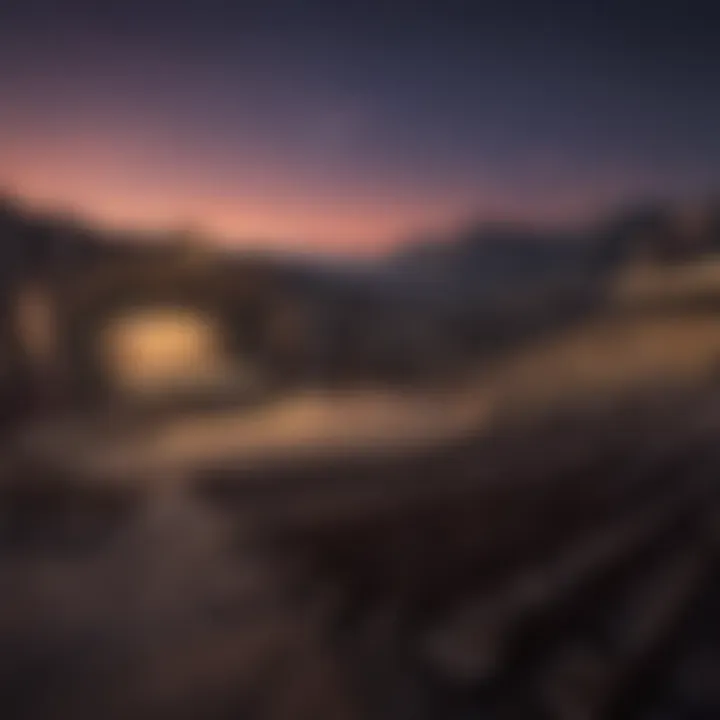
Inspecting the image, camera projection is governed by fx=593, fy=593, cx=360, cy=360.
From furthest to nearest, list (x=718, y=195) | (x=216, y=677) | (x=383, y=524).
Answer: (x=718, y=195), (x=383, y=524), (x=216, y=677)

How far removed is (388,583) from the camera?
2.80 ft

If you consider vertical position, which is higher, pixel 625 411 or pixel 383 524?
pixel 625 411

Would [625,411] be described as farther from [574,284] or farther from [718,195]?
[718,195]

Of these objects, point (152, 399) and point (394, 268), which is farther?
point (394, 268)

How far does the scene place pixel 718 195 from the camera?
0.98 meters

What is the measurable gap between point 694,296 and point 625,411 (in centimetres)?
22

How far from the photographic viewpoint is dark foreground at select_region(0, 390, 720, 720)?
756 millimetres

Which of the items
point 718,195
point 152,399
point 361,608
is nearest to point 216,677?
point 361,608

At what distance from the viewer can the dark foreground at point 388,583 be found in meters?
0.76

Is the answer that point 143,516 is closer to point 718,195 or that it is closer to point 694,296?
point 694,296

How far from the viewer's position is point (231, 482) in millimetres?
835

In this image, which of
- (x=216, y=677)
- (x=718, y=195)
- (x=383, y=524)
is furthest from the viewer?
(x=718, y=195)

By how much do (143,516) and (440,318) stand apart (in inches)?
20.0

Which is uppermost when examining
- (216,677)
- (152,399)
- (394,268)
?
(394,268)
